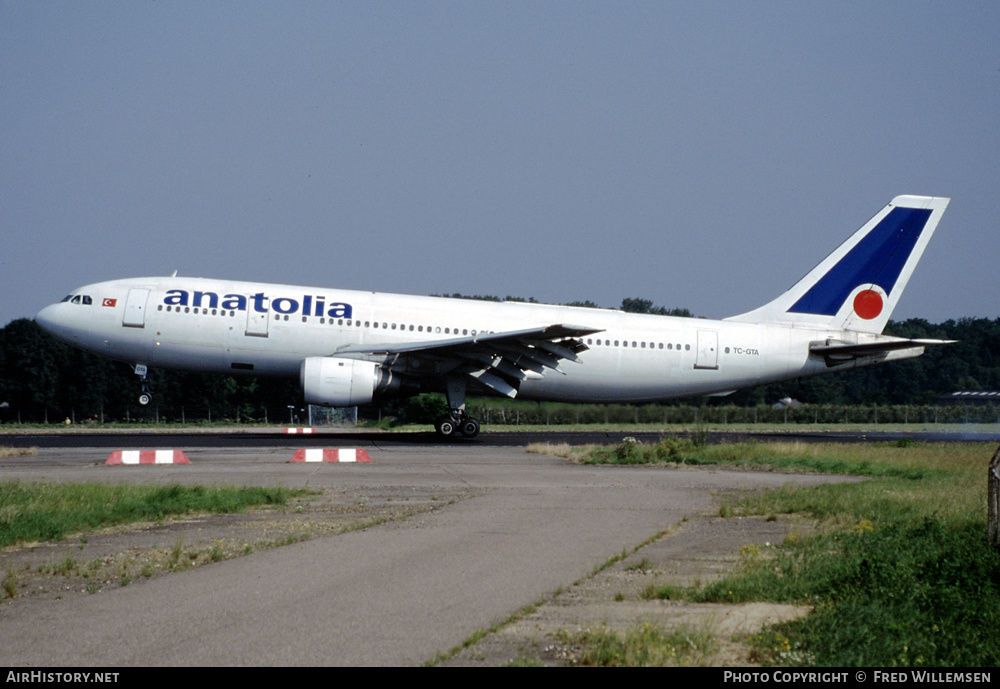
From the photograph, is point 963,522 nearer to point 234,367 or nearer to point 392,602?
point 392,602

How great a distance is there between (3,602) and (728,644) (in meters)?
5.09

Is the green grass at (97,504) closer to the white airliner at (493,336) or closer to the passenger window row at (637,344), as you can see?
the white airliner at (493,336)

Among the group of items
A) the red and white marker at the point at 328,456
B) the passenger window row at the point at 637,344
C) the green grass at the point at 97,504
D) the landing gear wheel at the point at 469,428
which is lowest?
the green grass at the point at 97,504

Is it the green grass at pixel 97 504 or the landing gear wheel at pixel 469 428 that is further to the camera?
the landing gear wheel at pixel 469 428

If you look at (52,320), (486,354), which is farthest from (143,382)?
(486,354)

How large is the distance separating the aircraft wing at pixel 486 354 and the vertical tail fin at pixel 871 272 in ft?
28.4

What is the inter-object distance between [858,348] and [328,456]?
57.0 ft

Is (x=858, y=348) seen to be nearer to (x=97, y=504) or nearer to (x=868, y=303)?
(x=868, y=303)

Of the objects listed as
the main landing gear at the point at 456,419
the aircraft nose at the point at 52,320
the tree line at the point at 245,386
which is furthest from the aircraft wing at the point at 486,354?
the aircraft nose at the point at 52,320

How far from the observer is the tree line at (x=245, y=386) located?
38.7 meters

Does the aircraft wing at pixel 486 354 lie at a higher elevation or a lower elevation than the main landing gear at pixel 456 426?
higher

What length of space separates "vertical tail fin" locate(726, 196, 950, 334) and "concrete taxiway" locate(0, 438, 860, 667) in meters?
17.4

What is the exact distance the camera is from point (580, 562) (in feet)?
28.8

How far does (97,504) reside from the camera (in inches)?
478
